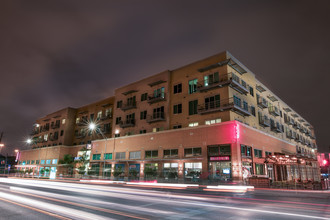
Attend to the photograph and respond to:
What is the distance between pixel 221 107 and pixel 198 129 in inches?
197

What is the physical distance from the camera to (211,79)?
120ft

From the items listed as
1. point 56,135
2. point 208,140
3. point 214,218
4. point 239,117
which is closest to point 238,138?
point 208,140

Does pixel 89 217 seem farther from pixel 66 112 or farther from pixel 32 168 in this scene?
pixel 32 168

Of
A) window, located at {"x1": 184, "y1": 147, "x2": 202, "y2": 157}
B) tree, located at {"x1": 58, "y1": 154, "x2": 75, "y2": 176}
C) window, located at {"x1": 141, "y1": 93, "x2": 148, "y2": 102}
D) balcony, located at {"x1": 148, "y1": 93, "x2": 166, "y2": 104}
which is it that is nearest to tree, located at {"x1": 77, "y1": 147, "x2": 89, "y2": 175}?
tree, located at {"x1": 58, "y1": 154, "x2": 75, "y2": 176}

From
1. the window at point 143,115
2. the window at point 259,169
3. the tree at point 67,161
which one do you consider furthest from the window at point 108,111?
the window at point 259,169

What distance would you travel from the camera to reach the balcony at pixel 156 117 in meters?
41.4

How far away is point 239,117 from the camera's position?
35.4 metres

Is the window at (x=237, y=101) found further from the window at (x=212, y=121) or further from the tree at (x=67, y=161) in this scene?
the tree at (x=67, y=161)

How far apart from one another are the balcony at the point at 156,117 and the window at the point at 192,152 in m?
9.03

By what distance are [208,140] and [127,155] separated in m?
19.3

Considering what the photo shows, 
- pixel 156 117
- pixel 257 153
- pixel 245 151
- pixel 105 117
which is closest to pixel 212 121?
pixel 245 151

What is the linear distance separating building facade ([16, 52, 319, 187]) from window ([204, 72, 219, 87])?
6.9 inches

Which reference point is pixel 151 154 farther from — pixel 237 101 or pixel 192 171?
pixel 237 101

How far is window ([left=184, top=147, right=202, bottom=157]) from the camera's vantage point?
1312 inches
